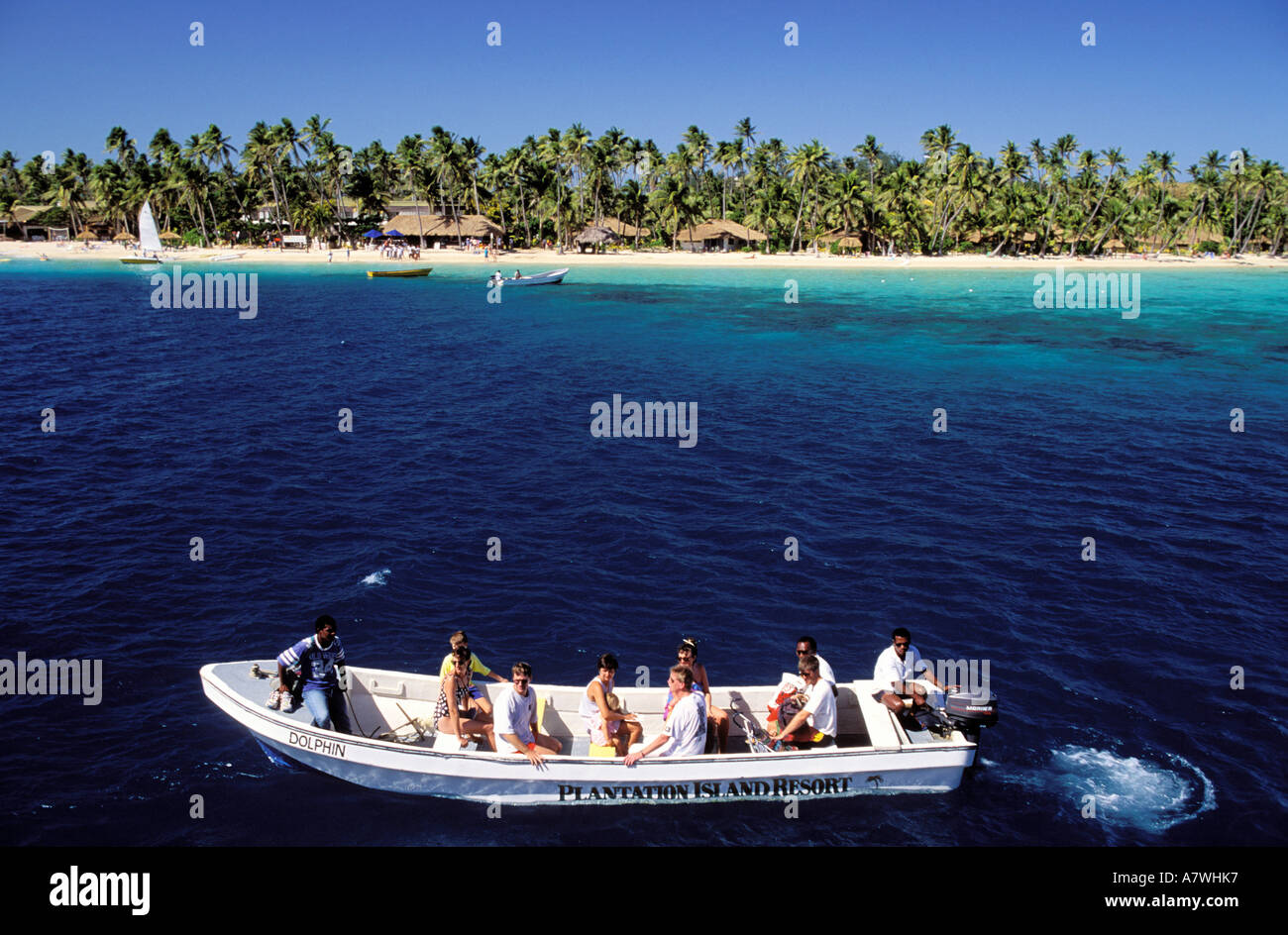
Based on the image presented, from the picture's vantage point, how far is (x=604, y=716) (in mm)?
14328

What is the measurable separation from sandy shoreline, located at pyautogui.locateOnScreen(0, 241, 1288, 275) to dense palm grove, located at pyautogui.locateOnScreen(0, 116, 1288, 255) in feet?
14.3

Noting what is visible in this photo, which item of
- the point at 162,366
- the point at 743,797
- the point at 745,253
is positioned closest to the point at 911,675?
the point at 743,797

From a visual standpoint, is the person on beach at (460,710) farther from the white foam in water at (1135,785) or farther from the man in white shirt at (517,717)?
the white foam in water at (1135,785)

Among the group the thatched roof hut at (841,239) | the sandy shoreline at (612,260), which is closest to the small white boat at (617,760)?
the sandy shoreline at (612,260)

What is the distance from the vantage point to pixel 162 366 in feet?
171

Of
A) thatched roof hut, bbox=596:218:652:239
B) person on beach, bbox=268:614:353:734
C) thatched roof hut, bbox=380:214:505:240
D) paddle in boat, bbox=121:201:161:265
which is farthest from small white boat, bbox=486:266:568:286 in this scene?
person on beach, bbox=268:614:353:734

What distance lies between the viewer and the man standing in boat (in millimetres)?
14570

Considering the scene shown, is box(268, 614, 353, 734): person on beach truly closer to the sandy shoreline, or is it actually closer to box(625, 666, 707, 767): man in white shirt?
box(625, 666, 707, 767): man in white shirt

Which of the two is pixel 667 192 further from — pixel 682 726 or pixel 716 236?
pixel 682 726

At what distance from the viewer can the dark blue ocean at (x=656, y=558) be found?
15.0 meters

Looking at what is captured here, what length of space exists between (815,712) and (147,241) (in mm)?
123644
